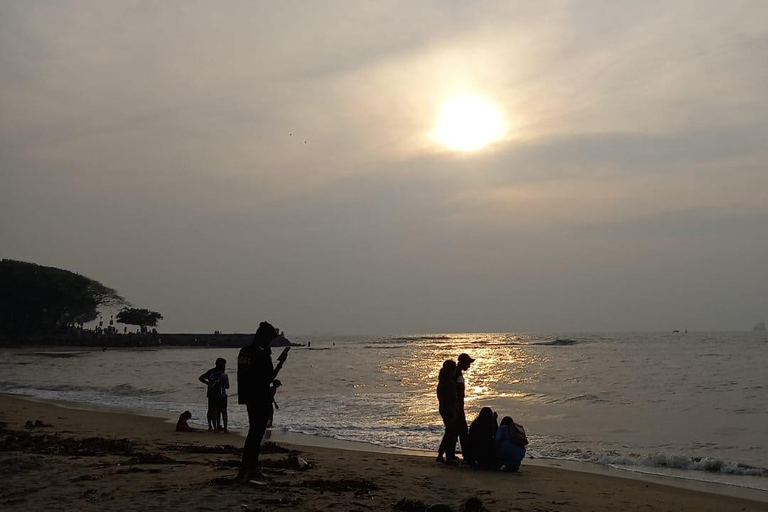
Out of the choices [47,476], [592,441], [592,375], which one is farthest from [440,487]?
[592,375]

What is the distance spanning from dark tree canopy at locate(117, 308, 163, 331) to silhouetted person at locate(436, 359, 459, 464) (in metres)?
113

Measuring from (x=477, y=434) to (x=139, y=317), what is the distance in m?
114

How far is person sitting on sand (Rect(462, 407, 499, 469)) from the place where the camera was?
10.3 m

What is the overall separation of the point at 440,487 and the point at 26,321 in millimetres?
96198

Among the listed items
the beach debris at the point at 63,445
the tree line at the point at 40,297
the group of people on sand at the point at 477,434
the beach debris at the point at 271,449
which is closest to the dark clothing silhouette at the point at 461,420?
the group of people on sand at the point at 477,434

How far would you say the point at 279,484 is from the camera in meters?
7.91

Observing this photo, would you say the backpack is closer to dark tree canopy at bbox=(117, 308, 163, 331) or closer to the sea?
the sea

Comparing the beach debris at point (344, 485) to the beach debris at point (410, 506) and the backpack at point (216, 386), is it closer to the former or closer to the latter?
the beach debris at point (410, 506)

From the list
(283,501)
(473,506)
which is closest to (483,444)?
(473,506)

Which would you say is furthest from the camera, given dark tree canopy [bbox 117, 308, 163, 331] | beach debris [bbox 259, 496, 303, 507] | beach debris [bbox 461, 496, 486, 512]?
dark tree canopy [bbox 117, 308, 163, 331]

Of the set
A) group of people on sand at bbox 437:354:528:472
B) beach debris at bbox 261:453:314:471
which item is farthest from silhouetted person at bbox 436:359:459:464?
beach debris at bbox 261:453:314:471

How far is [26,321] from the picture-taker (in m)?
92.3

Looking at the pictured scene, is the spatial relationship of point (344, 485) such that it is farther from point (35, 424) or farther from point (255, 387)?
point (35, 424)

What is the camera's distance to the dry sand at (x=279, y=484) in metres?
6.98
